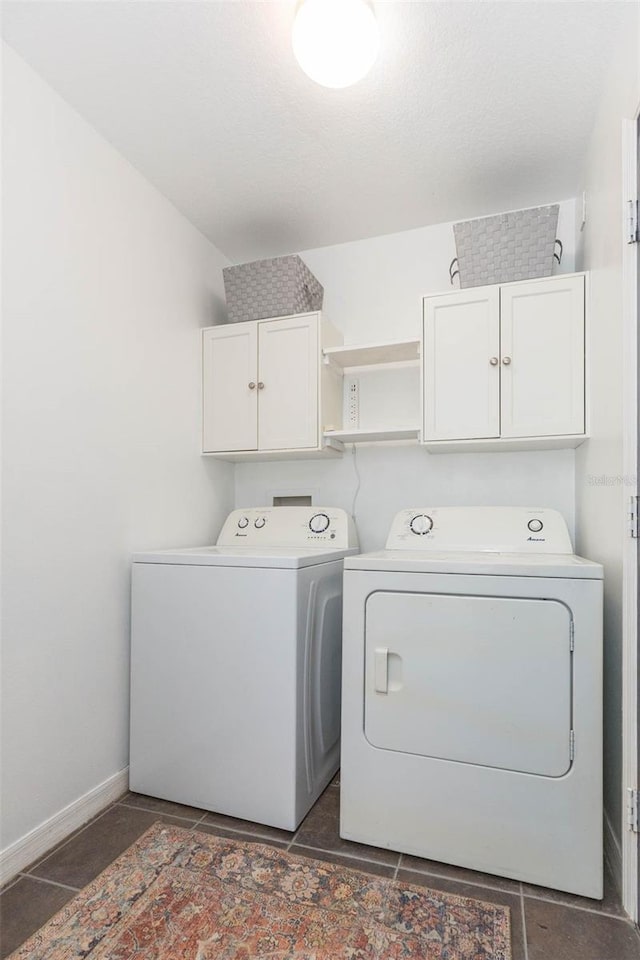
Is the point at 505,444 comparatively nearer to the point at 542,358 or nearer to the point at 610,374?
the point at 542,358

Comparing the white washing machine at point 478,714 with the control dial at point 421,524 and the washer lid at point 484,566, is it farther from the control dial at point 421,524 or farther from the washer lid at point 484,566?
→ the control dial at point 421,524

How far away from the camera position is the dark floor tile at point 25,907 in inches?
48.7

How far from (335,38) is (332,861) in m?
2.34

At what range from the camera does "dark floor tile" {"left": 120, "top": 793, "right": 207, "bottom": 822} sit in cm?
176

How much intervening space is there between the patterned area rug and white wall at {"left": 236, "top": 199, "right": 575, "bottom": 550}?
4.74 ft

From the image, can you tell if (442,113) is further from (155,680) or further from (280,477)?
(155,680)

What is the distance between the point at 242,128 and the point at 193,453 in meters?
1.37

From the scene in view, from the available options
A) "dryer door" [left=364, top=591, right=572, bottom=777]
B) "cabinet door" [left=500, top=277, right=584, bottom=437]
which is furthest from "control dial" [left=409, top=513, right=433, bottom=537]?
"dryer door" [left=364, top=591, right=572, bottom=777]

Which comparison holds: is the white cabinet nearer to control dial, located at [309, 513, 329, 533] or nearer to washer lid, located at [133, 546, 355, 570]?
control dial, located at [309, 513, 329, 533]

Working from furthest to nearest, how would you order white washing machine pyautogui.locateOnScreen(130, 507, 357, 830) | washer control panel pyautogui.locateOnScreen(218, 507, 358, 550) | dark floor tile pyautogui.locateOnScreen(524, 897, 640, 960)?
washer control panel pyautogui.locateOnScreen(218, 507, 358, 550) → white washing machine pyautogui.locateOnScreen(130, 507, 357, 830) → dark floor tile pyautogui.locateOnScreen(524, 897, 640, 960)

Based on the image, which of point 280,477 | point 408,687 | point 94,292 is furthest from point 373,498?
point 94,292

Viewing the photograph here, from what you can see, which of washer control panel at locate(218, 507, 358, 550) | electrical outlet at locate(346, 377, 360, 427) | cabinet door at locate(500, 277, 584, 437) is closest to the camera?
cabinet door at locate(500, 277, 584, 437)

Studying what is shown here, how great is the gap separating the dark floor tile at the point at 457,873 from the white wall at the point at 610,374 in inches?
14.0

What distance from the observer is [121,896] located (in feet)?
4.48
